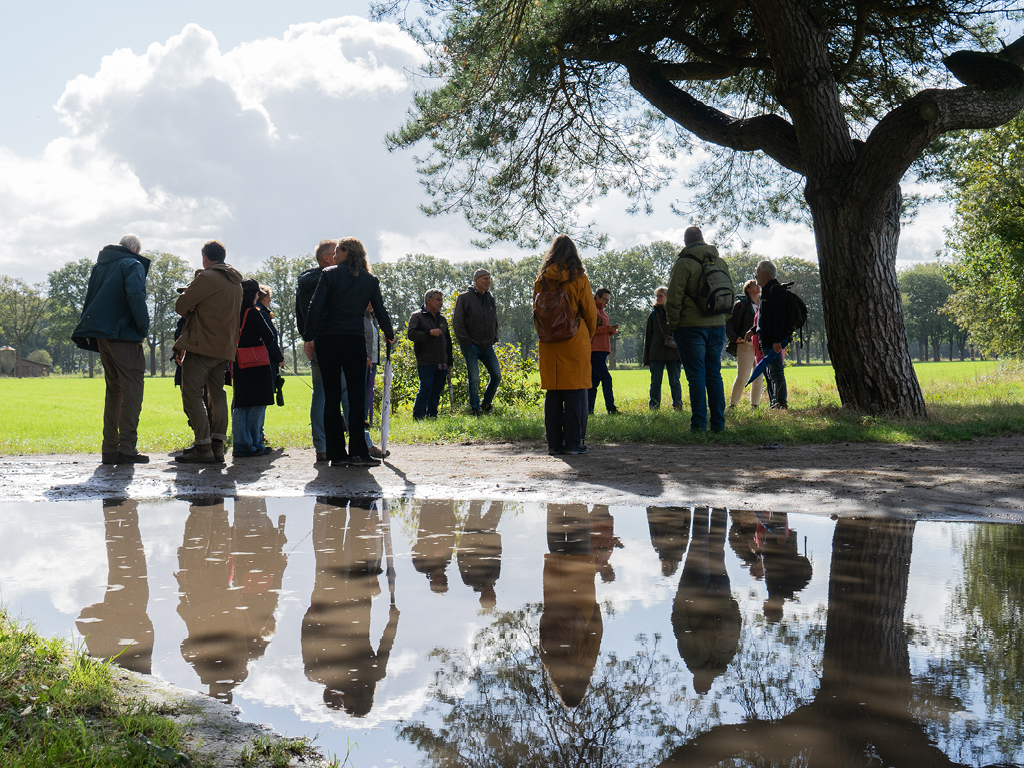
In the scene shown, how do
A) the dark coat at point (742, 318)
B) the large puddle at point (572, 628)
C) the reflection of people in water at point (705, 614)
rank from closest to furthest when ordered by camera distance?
the large puddle at point (572, 628)
the reflection of people in water at point (705, 614)
the dark coat at point (742, 318)

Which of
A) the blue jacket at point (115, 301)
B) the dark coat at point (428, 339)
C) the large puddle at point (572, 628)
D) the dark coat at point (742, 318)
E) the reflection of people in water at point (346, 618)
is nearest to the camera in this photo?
the large puddle at point (572, 628)

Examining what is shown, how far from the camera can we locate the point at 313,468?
25.9 feet

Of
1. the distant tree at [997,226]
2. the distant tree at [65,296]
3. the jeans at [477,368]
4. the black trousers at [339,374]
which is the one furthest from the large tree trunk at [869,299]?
the distant tree at [65,296]

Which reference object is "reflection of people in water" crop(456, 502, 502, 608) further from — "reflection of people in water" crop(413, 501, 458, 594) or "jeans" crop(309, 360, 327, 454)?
"jeans" crop(309, 360, 327, 454)

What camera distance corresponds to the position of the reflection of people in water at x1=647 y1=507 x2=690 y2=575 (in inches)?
162

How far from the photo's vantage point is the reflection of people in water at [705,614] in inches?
108

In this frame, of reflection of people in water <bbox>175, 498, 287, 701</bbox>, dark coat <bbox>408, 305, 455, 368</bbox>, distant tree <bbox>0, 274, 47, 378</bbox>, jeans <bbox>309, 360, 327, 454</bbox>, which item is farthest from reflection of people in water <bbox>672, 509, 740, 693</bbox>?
distant tree <bbox>0, 274, 47, 378</bbox>

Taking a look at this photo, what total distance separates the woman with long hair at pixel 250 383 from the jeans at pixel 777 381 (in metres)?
7.56

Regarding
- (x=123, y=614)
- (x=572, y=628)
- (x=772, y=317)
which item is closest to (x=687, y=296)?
(x=772, y=317)

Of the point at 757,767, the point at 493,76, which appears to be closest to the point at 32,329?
the point at 493,76

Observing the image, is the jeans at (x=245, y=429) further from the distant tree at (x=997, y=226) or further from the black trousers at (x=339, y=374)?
the distant tree at (x=997, y=226)

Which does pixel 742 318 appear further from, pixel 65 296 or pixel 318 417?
pixel 65 296

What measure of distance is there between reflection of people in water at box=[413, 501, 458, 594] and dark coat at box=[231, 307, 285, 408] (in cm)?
365

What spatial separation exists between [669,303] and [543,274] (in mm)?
2093
